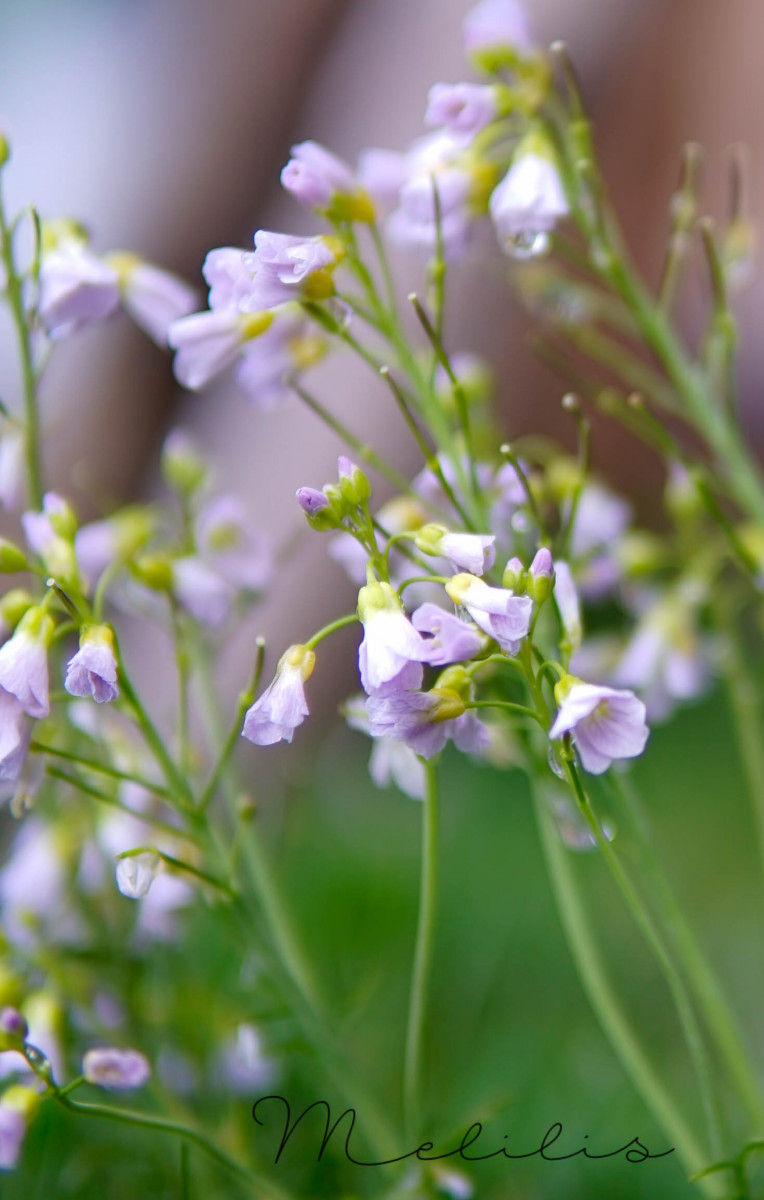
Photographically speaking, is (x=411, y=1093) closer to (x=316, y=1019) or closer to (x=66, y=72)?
(x=316, y=1019)

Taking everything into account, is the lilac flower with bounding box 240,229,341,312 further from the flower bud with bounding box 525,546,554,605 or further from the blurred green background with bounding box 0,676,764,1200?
the blurred green background with bounding box 0,676,764,1200

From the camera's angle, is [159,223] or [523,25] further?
[159,223]

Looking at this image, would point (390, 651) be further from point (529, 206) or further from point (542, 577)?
point (529, 206)

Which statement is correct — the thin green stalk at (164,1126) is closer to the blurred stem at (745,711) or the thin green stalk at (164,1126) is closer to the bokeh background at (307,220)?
the blurred stem at (745,711)

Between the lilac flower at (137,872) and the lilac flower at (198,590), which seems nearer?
the lilac flower at (137,872)

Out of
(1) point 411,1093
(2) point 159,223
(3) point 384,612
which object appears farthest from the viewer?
(2) point 159,223

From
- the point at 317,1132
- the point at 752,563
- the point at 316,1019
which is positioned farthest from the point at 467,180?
the point at 317,1132

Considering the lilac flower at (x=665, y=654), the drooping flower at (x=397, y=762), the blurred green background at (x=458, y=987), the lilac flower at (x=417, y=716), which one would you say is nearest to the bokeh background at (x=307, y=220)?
the blurred green background at (x=458, y=987)
